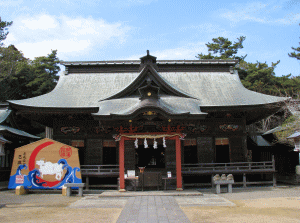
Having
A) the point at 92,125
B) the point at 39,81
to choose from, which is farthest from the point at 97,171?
the point at 39,81

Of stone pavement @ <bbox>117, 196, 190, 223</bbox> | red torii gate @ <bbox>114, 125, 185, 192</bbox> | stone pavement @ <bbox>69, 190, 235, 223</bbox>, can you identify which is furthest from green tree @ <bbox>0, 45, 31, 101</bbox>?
stone pavement @ <bbox>117, 196, 190, 223</bbox>

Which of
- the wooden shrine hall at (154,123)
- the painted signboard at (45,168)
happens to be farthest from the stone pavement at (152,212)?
the painted signboard at (45,168)

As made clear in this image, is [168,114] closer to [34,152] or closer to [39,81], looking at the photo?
[34,152]

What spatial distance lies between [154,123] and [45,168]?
21.0 ft

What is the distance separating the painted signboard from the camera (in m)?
13.3

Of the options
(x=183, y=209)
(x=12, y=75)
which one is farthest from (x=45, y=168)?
(x=12, y=75)

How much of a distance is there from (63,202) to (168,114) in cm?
654

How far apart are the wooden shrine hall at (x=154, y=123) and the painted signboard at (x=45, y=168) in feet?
5.74

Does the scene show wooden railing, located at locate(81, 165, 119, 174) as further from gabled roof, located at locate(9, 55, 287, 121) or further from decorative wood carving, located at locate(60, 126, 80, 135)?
gabled roof, located at locate(9, 55, 287, 121)

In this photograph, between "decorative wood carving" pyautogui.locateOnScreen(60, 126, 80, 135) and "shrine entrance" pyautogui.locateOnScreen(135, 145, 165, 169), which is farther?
"shrine entrance" pyautogui.locateOnScreen(135, 145, 165, 169)

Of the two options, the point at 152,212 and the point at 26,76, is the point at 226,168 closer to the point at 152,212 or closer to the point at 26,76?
the point at 152,212

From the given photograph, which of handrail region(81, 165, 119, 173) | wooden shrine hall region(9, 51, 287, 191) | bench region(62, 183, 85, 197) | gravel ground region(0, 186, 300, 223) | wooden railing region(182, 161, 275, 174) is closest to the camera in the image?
gravel ground region(0, 186, 300, 223)

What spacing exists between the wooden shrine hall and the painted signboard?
1751mm

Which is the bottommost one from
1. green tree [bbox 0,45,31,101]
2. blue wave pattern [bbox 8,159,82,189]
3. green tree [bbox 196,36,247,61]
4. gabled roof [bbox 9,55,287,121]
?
blue wave pattern [bbox 8,159,82,189]
